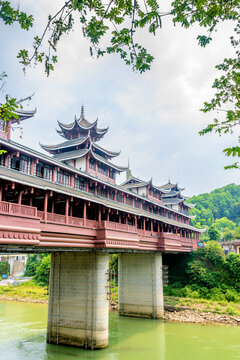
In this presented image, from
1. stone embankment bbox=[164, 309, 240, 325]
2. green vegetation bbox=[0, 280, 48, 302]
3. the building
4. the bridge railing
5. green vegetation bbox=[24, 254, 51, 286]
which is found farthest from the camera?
green vegetation bbox=[24, 254, 51, 286]

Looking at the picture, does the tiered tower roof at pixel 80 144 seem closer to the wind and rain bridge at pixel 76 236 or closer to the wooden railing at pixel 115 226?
the wind and rain bridge at pixel 76 236

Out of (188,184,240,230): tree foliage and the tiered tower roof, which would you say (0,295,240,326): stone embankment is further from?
(188,184,240,230): tree foliage

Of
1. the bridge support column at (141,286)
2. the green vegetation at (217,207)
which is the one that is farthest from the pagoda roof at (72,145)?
the green vegetation at (217,207)

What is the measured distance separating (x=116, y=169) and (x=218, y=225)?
82460 millimetres

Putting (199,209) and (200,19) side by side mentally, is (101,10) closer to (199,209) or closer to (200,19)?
(200,19)

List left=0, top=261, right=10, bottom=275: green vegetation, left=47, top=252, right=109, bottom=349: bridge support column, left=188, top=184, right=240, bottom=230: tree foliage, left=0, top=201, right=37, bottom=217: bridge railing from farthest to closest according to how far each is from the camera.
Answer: left=188, top=184, right=240, bottom=230: tree foliage, left=0, top=261, right=10, bottom=275: green vegetation, left=47, top=252, right=109, bottom=349: bridge support column, left=0, top=201, right=37, bottom=217: bridge railing

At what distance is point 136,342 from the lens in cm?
2200

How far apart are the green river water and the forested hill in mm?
93543

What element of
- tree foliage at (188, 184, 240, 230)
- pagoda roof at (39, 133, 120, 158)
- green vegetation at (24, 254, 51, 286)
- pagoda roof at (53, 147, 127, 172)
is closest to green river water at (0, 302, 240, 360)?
pagoda roof at (53, 147, 127, 172)

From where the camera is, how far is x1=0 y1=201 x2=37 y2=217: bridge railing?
13638 mm

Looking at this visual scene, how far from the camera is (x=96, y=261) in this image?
810 inches

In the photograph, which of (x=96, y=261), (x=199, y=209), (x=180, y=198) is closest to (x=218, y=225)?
(x=199, y=209)

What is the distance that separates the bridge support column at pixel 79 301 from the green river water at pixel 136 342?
80cm

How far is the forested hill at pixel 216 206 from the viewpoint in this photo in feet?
396
